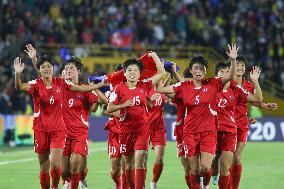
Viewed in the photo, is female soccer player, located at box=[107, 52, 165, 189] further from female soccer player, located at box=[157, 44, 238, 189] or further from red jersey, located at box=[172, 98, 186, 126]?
red jersey, located at box=[172, 98, 186, 126]

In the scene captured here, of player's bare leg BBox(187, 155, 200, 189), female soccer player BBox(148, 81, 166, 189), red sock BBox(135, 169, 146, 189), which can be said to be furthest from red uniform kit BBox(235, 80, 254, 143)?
red sock BBox(135, 169, 146, 189)

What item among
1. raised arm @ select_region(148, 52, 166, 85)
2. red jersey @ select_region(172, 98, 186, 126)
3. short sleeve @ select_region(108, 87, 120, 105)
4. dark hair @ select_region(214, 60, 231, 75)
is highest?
dark hair @ select_region(214, 60, 231, 75)

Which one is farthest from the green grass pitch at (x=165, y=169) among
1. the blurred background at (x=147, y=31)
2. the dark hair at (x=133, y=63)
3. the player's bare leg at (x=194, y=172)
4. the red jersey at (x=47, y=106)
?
the blurred background at (x=147, y=31)

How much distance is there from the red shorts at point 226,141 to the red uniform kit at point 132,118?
149 cm

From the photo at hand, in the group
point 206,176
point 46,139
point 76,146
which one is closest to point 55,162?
point 46,139

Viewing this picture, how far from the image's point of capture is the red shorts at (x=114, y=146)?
55.9 ft

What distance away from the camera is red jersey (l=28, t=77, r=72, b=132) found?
1593cm

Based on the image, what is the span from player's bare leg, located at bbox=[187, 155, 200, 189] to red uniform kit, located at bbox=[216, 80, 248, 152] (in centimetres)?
112

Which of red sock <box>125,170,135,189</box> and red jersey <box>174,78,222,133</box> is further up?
red jersey <box>174,78,222,133</box>

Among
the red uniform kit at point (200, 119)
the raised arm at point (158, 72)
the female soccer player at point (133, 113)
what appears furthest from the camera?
the raised arm at point (158, 72)

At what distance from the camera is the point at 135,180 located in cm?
1538

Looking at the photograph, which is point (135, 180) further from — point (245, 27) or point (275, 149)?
point (245, 27)

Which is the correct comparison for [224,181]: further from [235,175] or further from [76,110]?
[76,110]

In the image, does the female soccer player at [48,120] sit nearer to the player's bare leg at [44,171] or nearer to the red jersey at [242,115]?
the player's bare leg at [44,171]
